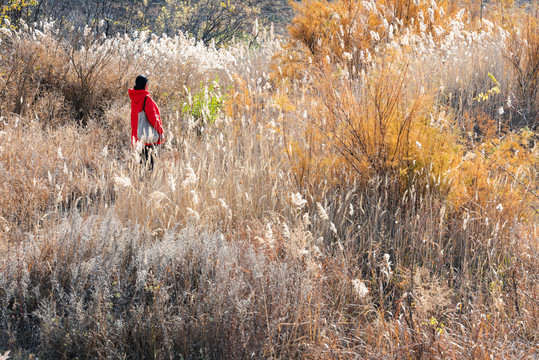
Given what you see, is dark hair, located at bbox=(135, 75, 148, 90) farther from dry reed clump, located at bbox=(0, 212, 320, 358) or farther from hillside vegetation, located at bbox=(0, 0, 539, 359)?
dry reed clump, located at bbox=(0, 212, 320, 358)

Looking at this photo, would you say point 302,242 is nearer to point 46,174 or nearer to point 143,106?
point 143,106

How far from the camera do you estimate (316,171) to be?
138 inches

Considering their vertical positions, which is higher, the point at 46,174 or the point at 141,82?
the point at 141,82

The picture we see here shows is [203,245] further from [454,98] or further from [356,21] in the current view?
[356,21]

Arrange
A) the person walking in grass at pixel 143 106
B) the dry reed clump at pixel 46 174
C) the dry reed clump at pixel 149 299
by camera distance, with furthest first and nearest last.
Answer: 1. the person walking in grass at pixel 143 106
2. the dry reed clump at pixel 46 174
3. the dry reed clump at pixel 149 299

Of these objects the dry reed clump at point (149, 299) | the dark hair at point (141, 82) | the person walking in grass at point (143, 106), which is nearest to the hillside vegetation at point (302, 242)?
the dry reed clump at point (149, 299)

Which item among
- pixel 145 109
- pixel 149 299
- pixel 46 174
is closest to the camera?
pixel 149 299

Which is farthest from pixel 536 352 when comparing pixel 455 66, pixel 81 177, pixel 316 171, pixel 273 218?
pixel 455 66

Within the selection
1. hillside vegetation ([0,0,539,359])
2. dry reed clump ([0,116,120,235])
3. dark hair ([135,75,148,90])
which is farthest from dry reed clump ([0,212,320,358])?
dark hair ([135,75,148,90])

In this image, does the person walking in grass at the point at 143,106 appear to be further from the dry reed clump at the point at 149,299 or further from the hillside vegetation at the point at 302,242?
the dry reed clump at the point at 149,299

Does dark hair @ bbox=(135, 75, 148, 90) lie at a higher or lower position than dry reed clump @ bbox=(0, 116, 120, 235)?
higher

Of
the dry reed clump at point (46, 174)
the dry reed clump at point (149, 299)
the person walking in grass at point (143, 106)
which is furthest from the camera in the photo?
the person walking in grass at point (143, 106)

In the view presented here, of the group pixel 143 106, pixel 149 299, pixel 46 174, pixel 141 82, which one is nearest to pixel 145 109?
pixel 143 106

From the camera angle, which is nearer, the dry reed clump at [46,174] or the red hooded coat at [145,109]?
the dry reed clump at [46,174]
